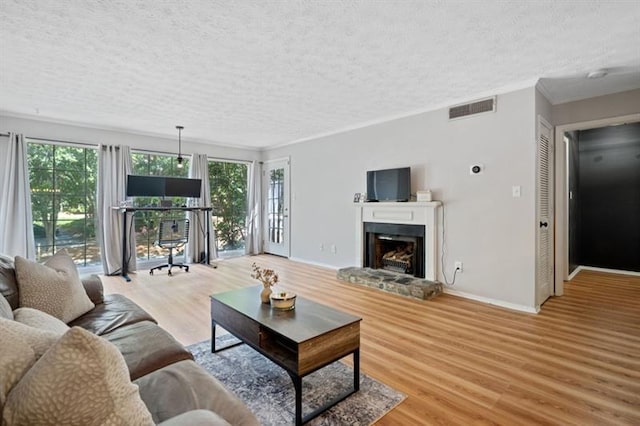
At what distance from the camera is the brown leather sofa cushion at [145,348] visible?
1504 millimetres

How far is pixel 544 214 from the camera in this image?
365 cm

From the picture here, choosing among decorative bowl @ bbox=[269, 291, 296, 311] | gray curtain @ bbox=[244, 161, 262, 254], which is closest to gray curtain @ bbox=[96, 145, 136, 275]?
gray curtain @ bbox=[244, 161, 262, 254]

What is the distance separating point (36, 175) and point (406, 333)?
561 centimetres

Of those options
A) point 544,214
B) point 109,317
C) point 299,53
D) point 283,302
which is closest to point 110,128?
point 299,53

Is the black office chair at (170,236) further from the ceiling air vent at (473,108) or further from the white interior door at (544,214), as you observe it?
the white interior door at (544,214)

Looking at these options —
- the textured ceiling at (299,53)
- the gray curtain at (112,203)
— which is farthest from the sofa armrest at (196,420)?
the gray curtain at (112,203)

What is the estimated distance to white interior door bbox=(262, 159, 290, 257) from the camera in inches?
264

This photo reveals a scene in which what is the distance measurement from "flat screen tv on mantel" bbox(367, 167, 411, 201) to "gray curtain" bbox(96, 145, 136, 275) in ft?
13.3

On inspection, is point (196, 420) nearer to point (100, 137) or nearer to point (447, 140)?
point (447, 140)

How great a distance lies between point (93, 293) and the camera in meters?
2.31

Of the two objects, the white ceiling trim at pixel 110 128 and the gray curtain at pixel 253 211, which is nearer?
the white ceiling trim at pixel 110 128

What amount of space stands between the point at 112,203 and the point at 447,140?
5.19 m

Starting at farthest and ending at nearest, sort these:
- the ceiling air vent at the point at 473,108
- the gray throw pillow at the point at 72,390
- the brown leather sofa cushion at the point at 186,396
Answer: the ceiling air vent at the point at 473,108 → the brown leather sofa cushion at the point at 186,396 → the gray throw pillow at the point at 72,390

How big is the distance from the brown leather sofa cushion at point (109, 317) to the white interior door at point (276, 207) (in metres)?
4.48
